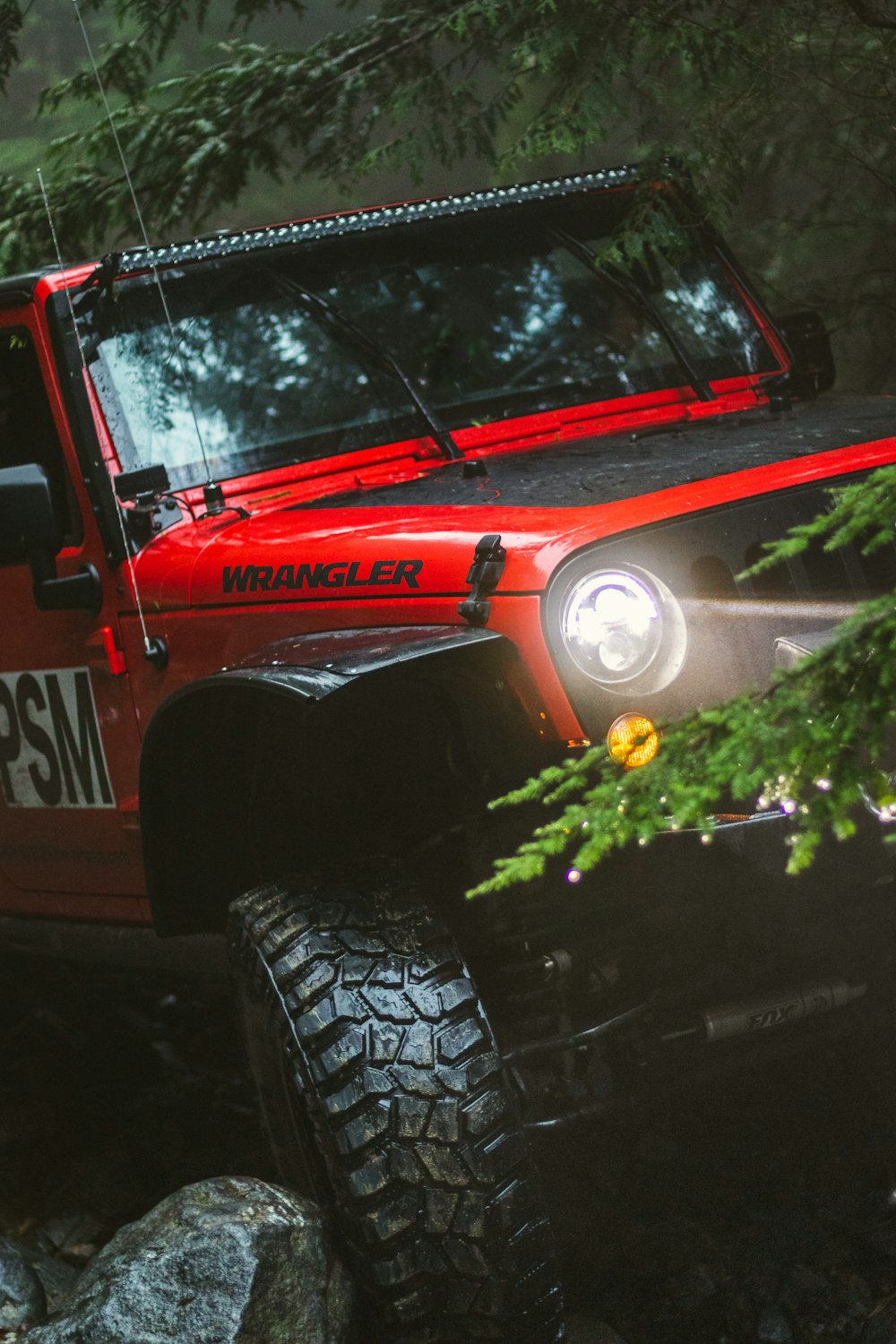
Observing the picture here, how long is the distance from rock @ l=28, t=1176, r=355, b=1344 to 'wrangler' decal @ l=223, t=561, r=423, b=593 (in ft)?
3.72

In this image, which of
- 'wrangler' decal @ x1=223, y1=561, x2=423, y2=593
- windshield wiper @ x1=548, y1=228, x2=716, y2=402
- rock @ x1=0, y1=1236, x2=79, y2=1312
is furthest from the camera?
Result: windshield wiper @ x1=548, y1=228, x2=716, y2=402

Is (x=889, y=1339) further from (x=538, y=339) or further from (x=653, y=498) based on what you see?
(x=538, y=339)

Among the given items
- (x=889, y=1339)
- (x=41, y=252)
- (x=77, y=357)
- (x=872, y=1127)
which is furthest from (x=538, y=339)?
(x=41, y=252)

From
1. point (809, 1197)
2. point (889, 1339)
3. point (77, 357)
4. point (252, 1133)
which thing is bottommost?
point (889, 1339)

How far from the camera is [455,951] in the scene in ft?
8.64

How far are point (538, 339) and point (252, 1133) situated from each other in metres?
2.33

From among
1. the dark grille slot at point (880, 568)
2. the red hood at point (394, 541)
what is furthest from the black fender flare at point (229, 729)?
the dark grille slot at point (880, 568)

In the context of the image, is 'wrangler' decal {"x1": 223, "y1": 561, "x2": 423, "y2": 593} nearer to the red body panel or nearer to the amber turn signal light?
the red body panel

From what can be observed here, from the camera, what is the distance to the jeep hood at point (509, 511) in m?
2.62

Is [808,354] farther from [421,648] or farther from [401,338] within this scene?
[421,648]

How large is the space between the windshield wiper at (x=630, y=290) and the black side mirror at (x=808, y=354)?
308mm

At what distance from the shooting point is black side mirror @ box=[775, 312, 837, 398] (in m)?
4.17

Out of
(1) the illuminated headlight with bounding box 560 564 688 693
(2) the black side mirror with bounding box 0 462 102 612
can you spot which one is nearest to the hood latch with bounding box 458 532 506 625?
(1) the illuminated headlight with bounding box 560 564 688 693

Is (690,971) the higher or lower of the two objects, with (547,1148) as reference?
higher
